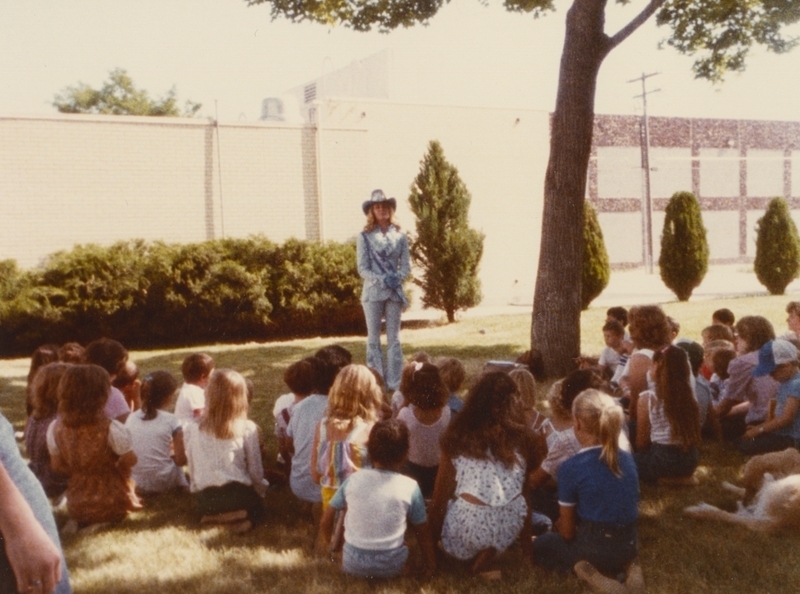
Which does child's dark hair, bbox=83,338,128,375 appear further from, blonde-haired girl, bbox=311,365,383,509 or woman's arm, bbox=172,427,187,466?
blonde-haired girl, bbox=311,365,383,509

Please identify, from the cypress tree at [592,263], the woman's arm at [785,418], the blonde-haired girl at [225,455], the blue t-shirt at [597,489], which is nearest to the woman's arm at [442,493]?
the blue t-shirt at [597,489]

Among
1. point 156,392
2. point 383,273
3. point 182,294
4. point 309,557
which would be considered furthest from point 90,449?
point 182,294

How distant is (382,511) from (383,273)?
177 inches

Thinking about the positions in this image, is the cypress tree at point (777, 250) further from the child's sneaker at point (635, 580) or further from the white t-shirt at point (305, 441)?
the child's sneaker at point (635, 580)

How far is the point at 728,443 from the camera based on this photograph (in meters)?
6.17

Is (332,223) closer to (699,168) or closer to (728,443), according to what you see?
(728,443)

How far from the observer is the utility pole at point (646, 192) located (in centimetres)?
3984

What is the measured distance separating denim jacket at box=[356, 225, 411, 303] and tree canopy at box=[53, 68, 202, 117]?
48.4 meters

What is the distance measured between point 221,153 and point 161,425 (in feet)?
46.6

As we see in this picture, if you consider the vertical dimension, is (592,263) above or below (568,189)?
below

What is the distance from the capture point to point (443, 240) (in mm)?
17016

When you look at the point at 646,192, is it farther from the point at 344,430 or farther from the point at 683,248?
the point at 344,430


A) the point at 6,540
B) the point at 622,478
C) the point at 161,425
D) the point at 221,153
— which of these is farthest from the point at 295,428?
the point at 221,153

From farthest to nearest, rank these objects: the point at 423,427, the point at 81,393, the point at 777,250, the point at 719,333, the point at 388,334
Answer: the point at 777,250 → the point at 388,334 → the point at 719,333 → the point at 423,427 → the point at 81,393
